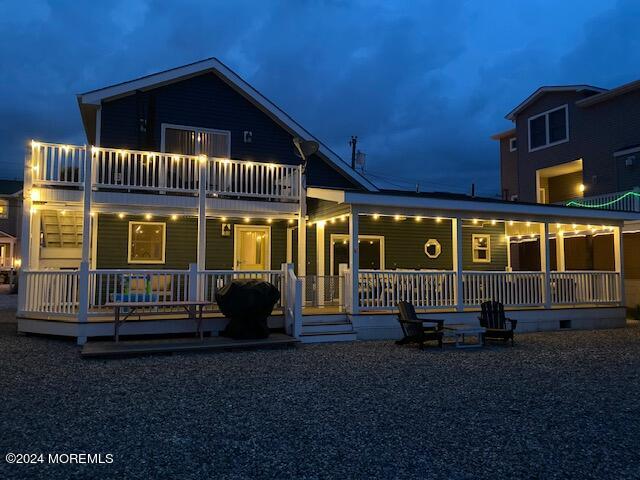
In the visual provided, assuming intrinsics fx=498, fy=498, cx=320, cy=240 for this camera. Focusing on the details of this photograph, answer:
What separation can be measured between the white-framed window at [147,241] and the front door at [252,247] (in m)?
1.97

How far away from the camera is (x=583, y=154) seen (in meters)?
20.1

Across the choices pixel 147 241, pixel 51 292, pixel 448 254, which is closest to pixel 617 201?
pixel 448 254

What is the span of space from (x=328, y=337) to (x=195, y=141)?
275 inches

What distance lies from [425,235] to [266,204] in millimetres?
5574

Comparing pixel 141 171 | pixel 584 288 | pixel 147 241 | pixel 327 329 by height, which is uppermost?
pixel 141 171

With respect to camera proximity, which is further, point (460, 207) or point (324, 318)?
point (460, 207)

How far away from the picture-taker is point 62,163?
11211 millimetres

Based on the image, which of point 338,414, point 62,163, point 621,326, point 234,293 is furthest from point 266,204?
point 621,326

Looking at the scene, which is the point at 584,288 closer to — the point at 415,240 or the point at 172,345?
the point at 415,240

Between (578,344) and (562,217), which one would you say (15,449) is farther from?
(562,217)

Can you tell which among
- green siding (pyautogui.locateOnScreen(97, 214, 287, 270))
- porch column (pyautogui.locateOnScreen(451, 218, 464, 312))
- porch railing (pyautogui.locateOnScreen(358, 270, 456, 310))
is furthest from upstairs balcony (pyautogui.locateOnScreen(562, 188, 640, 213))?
green siding (pyautogui.locateOnScreen(97, 214, 287, 270))

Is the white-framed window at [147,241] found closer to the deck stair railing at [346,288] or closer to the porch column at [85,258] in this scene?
the deck stair railing at [346,288]

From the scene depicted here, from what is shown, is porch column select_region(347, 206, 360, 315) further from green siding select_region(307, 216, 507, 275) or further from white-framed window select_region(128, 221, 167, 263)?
white-framed window select_region(128, 221, 167, 263)

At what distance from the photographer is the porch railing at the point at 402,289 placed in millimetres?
11180
